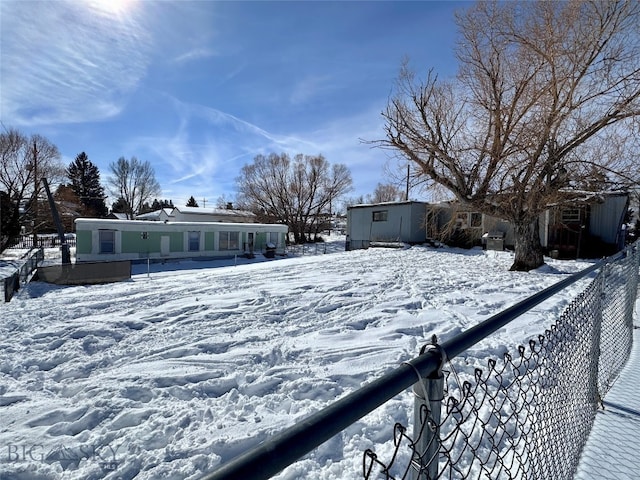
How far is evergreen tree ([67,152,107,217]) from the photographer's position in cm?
4541

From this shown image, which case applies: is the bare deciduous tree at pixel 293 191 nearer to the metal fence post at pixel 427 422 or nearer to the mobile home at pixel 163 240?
the mobile home at pixel 163 240

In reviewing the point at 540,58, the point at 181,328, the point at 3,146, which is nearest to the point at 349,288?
the point at 181,328

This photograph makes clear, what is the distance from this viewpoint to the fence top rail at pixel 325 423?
565 millimetres

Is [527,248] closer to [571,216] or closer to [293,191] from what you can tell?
[571,216]

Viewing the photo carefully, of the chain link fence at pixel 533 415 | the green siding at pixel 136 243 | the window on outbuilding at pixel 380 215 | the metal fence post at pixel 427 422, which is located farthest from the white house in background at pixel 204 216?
the metal fence post at pixel 427 422

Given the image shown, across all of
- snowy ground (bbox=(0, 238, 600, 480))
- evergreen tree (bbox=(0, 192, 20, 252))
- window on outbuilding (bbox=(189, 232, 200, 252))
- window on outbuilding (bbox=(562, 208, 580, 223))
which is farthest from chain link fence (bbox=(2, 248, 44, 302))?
window on outbuilding (bbox=(562, 208, 580, 223))

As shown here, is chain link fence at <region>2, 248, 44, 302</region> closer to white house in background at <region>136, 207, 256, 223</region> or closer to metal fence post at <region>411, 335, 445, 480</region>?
metal fence post at <region>411, 335, 445, 480</region>

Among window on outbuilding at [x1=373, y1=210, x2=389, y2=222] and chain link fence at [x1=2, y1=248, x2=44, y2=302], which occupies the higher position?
window on outbuilding at [x1=373, y1=210, x2=389, y2=222]

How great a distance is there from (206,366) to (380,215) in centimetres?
2072

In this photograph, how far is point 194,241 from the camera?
20.2m

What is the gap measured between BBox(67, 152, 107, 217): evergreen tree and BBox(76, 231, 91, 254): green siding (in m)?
33.3

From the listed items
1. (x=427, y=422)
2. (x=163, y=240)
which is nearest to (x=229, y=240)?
(x=163, y=240)

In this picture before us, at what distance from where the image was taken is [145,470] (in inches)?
91.6

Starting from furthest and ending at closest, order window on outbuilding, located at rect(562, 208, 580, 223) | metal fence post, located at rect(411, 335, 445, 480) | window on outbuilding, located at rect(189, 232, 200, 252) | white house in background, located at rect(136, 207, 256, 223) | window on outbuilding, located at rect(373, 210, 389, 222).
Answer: white house in background, located at rect(136, 207, 256, 223) → window on outbuilding, located at rect(373, 210, 389, 222) → window on outbuilding, located at rect(189, 232, 200, 252) → window on outbuilding, located at rect(562, 208, 580, 223) → metal fence post, located at rect(411, 335, 445, 480)
